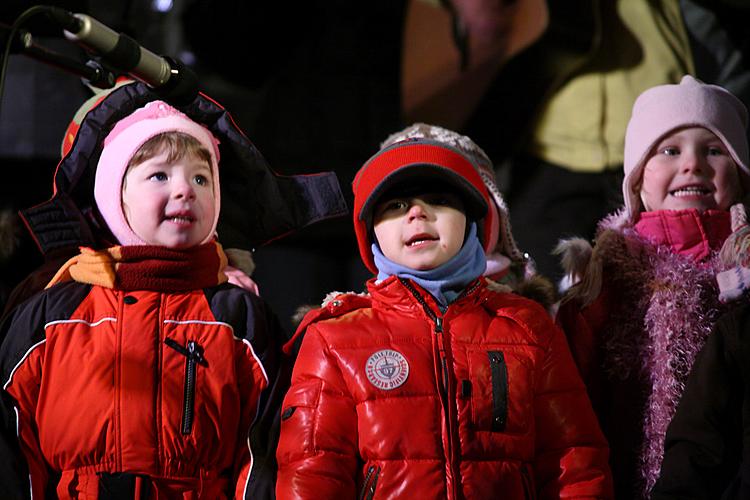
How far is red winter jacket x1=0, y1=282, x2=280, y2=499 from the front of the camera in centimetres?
164

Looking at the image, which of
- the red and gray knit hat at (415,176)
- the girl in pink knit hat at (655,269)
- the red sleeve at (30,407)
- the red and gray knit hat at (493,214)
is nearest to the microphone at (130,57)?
the red and gray knit hat at (415,176)

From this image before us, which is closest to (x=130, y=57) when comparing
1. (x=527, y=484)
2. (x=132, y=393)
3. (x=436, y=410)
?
(x=132, y=393)

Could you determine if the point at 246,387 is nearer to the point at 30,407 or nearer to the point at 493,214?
the point at 30,407

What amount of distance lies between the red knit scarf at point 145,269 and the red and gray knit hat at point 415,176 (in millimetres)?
319

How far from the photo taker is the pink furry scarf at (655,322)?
6.03 feet

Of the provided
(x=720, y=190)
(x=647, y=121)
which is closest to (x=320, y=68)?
(x=647, y=121)

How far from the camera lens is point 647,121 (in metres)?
2.10

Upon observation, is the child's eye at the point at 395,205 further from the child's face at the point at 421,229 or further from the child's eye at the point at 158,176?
the child's eye at the point at 158,176

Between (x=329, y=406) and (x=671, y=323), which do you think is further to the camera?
(x=671, y=323)

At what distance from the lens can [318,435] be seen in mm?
1600

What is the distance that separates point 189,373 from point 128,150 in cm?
45

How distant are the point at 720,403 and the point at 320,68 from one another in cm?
178

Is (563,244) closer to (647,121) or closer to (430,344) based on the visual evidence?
(647,121)

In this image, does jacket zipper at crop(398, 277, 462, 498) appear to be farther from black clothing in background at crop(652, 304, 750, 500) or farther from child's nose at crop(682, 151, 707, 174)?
child's nose at crop(682, 151, 707, 174)
